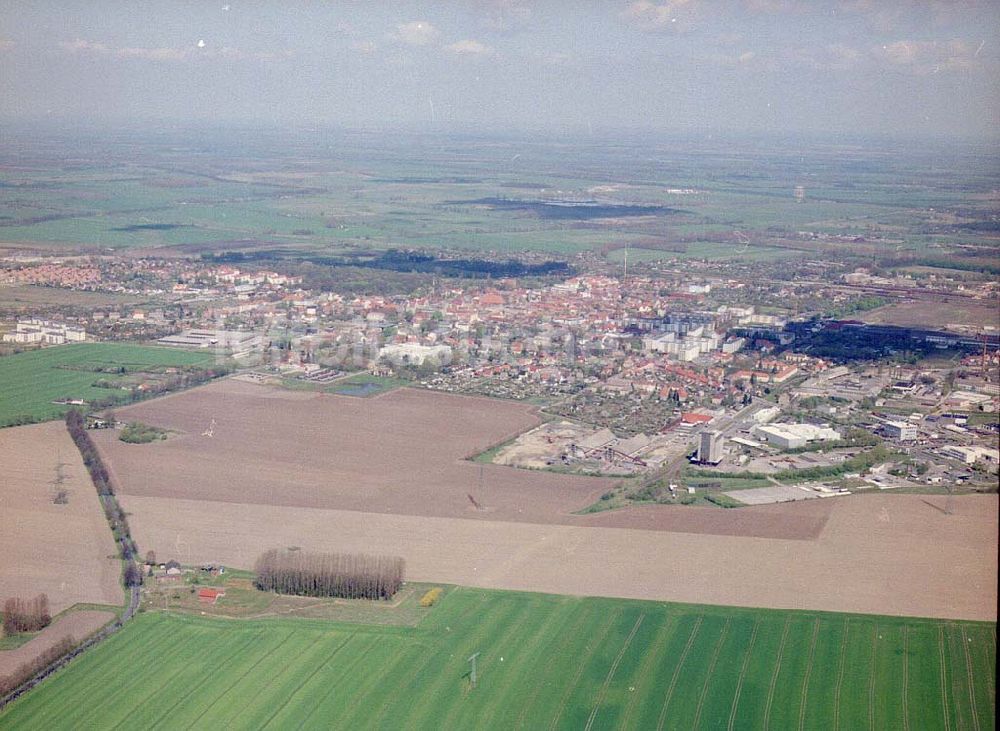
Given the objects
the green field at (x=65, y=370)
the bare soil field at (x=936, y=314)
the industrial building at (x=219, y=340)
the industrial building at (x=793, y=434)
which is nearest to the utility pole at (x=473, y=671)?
the industrial building at (x=793, y=434)

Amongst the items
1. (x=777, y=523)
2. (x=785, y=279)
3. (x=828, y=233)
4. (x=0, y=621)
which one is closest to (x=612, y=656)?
(x=777, y=523)

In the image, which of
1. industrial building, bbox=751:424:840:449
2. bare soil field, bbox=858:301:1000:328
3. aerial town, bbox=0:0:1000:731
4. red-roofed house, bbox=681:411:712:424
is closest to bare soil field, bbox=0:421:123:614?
aerial town, bbox=0:0:1000:731

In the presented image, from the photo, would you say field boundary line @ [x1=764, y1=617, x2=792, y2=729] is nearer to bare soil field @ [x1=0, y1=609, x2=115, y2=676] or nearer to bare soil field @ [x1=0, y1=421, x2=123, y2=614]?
bare soil field @ [x1=0, y1=609, x2=115, y2=676]

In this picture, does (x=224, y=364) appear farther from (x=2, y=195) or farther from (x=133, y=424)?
(x=2, y=195)

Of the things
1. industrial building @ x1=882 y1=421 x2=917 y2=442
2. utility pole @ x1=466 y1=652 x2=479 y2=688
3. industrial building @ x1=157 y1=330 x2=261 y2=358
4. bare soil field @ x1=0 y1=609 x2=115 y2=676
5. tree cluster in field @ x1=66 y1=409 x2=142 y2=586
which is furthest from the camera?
industrial building @ x1=157 y1=330 x2=261 y2=358

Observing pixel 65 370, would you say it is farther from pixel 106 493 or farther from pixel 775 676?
pixel 775 676

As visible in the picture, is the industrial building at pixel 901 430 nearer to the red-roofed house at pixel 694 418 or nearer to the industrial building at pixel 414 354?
the red-roofed house at pixel 694 418
